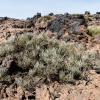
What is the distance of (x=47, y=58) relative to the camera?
10719 millimetres

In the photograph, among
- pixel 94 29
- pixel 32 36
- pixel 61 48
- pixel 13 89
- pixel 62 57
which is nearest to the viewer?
pixel 13 89

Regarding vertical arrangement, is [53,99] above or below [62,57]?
below

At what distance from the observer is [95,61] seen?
1112 centimetres

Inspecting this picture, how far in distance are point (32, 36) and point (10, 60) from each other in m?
2.50

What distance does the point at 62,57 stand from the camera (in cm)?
1094

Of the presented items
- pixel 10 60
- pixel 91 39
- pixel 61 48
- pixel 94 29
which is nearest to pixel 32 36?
pixel 61 48

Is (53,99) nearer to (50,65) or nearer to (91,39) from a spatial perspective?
(50,65)

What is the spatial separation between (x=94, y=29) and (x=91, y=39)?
86.4 inches

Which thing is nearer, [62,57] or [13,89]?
[13,89]

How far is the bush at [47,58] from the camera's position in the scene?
9.96 m

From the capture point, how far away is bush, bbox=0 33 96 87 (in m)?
9.96

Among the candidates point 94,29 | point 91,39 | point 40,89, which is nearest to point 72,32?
point 91,39

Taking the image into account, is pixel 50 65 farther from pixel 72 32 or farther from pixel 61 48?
pixel 72 32

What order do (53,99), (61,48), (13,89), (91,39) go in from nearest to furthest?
(53,99) < (13,89) < (61,48) < (91,39)
